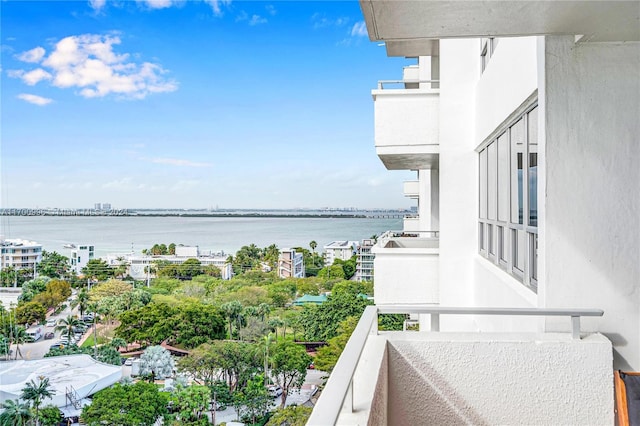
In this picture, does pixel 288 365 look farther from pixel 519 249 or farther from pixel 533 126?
pixel 533 126

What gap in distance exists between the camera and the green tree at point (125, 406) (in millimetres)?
32250

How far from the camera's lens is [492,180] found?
5.51 meters

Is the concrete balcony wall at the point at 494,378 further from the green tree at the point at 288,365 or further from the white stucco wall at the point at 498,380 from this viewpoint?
the green tree at the point at 288,365

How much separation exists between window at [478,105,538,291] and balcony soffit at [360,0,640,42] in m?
1.06

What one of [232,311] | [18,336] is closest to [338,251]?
[232,311]

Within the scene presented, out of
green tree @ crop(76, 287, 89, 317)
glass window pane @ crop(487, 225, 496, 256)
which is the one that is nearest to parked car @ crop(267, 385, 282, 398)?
green tree @ crop(76, 287, 89, 317)

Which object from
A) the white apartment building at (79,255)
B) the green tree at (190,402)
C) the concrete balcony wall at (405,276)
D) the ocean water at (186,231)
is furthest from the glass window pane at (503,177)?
the white apartment building at (79,255)

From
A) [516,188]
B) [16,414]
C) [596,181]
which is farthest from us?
[16,414]

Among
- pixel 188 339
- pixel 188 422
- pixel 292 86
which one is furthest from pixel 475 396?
pixel 292 86

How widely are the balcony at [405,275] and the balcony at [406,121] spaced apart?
138 centimetres

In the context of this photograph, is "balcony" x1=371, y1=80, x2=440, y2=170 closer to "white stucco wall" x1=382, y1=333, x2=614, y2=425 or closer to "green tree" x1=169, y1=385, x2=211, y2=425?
"white stucco wall" x1=382, y1=333, x2=614, y2=425

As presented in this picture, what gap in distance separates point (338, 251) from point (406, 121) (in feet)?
116

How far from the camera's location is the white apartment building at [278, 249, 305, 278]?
4262 centimetres

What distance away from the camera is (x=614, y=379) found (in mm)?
2967
